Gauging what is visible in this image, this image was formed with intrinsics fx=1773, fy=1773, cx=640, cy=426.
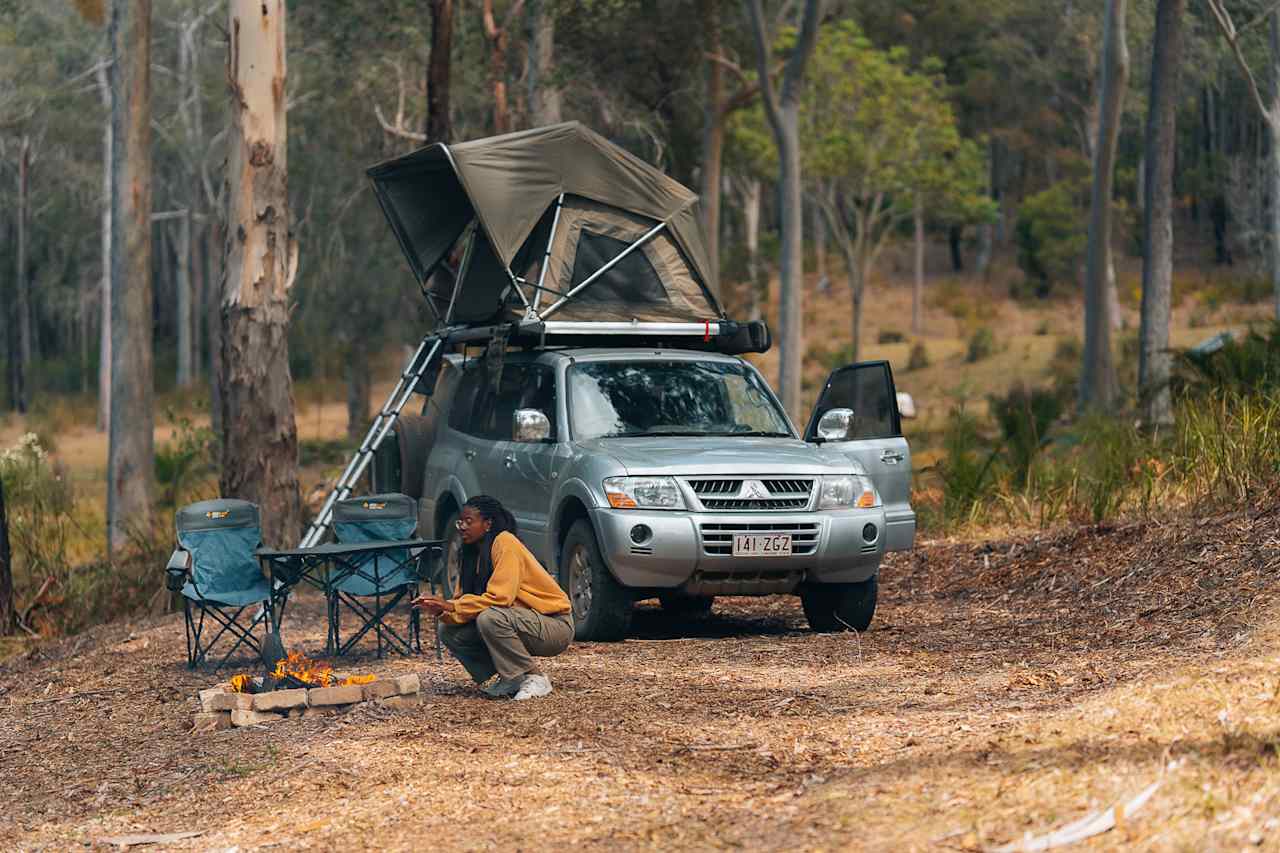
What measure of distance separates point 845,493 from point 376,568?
2606 mm

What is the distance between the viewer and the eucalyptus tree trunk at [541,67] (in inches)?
1039

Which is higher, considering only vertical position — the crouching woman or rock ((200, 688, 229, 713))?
the crouching woman

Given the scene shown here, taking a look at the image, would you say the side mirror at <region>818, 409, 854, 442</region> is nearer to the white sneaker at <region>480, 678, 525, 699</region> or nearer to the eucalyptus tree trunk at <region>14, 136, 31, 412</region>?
the white sneaker at <region>480, 678, 525, 699</region>

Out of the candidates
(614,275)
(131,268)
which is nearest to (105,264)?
(131,268)

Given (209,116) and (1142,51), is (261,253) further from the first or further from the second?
(209,116)

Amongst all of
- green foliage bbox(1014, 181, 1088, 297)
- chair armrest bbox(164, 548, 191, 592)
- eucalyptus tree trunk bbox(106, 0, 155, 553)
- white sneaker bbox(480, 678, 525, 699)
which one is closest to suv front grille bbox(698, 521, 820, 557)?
white sneaker bbox(480, 678, 525, 699)

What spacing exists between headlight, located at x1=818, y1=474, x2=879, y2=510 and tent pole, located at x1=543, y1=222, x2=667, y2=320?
260 centimetres

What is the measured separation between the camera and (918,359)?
1578 inches

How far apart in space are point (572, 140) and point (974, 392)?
920 inches

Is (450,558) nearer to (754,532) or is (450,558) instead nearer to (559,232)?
(559,232)

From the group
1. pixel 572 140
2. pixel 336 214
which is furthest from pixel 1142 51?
pixel 572 140

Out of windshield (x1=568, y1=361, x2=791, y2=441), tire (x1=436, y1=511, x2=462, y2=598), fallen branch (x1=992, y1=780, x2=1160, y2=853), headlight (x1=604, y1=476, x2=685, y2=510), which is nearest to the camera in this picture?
fallen branch (x1=992, y1=780, x2=1160, y2=853)

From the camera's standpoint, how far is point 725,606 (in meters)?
12.2

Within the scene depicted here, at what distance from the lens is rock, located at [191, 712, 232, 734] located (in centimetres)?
784
